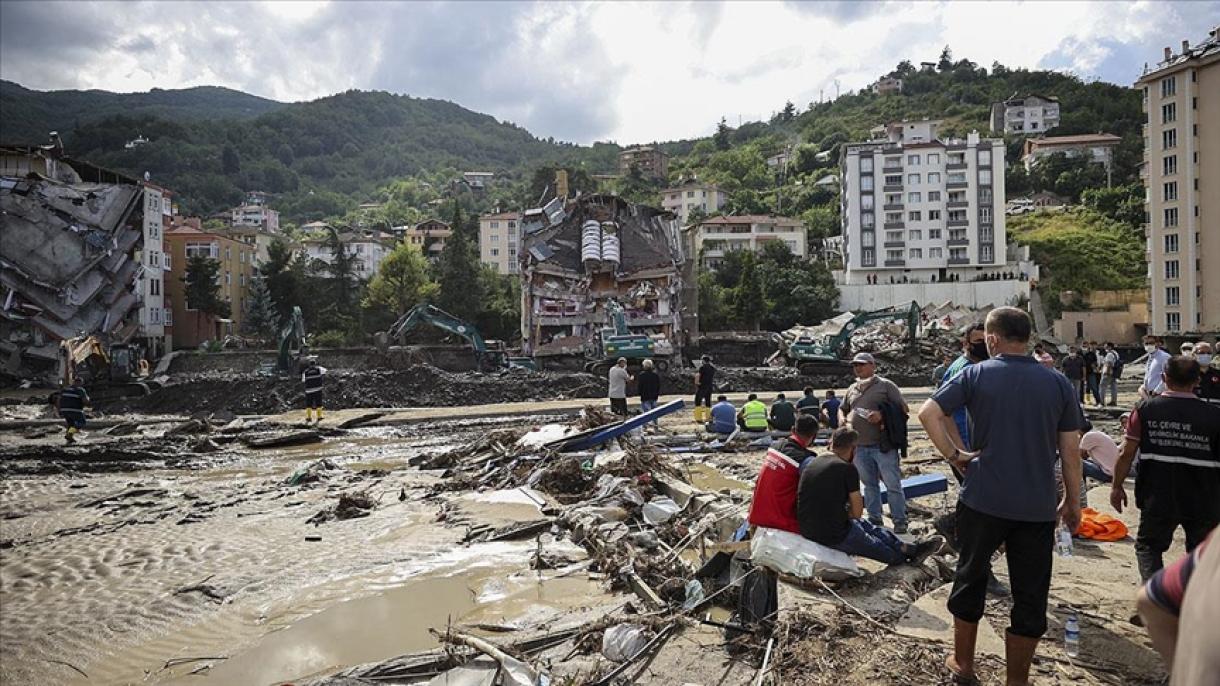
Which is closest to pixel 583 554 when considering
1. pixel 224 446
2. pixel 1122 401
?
pixel 224 446

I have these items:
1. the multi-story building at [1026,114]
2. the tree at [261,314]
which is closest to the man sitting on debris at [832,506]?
the tree at [261,314]

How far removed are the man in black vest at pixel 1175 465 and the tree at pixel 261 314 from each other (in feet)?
206

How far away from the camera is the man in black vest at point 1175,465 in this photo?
4.55 m

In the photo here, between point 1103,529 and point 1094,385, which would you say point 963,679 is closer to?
point 1103,529

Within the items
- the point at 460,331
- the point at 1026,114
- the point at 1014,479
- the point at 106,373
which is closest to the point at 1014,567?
the point at 1014,479

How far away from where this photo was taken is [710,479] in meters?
11.4

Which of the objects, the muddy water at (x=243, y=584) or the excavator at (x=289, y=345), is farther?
the excavator at (x=289, y=345)

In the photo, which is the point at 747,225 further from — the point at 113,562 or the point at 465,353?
the point at 113,562

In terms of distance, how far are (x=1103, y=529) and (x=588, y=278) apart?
3912 cm

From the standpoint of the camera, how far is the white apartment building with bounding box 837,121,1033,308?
6850 centimetres

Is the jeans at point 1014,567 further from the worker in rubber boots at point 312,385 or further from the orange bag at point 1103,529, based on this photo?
the worker in rubber boots at point 312,385

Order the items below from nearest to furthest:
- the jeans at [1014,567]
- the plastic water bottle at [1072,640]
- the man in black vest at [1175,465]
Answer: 1. the jeans at [1014,567]
2. the plastic water bottle at [1072,640]
3. the man in black vest at [1175,465]

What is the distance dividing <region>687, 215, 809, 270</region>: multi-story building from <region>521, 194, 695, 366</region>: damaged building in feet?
89.5

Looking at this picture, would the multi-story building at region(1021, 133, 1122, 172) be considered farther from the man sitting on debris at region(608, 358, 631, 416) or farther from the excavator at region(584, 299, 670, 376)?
the man sitting on debris at region(608, 358, 631, 416)
